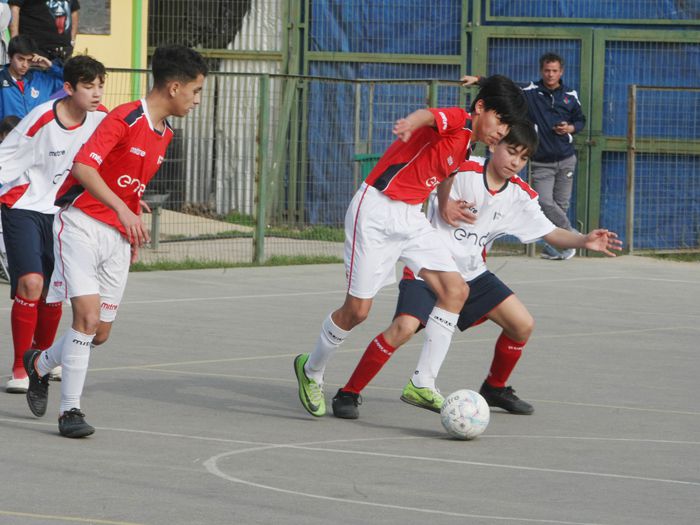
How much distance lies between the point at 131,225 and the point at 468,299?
2226mm

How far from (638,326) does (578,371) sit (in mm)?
2619

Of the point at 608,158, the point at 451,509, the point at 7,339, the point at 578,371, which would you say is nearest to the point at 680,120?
the point at 608,158

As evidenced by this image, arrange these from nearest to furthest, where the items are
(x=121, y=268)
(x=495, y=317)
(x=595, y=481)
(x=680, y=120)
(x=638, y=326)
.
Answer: (x=595, y=481) < (x=121, y=268) < (x=495, y=317) < (x=638, y=326) < (x=680, y=120)

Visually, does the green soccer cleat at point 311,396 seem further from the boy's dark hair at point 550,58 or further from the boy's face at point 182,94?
the boy's dark hair at point 550,58

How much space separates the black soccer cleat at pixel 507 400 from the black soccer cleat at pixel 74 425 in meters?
2.49

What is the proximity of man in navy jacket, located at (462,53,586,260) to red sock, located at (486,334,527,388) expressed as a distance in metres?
8.88

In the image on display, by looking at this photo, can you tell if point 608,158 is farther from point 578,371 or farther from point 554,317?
point 578,371

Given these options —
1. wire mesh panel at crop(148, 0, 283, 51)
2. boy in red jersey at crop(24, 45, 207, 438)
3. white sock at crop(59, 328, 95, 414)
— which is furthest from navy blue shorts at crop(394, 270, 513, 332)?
wire mesh panel at crop(148, 0, 283, 51)

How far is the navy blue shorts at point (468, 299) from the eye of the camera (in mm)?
8398

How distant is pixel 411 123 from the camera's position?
7559 millimetres

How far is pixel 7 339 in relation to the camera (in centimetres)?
1088

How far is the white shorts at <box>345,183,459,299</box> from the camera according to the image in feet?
26.8

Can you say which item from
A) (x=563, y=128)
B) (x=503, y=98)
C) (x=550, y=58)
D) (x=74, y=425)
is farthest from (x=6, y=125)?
(x=563, y=128)

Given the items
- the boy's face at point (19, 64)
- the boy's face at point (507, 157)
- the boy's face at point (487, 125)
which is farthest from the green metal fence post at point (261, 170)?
the boy's face at point (487, 125)
